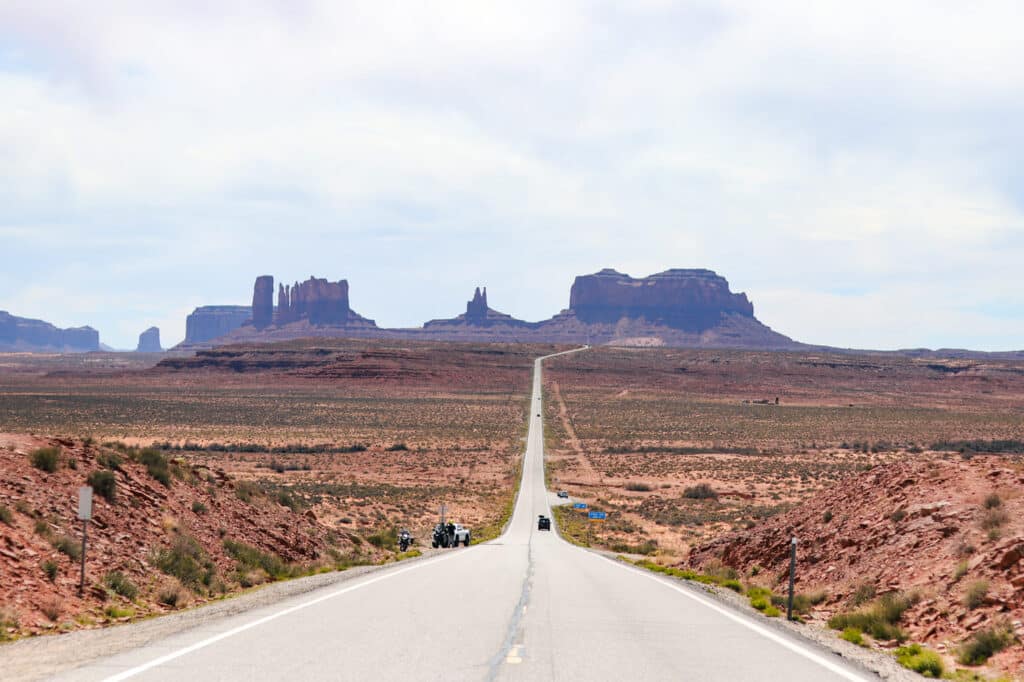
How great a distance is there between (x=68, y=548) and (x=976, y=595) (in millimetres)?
12839

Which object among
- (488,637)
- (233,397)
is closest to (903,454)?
(488,637)

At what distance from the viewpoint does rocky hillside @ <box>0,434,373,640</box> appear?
11.9 m

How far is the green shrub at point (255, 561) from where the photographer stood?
1744cm

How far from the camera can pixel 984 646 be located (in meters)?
9.04

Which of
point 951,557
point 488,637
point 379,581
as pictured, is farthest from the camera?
point 379,581

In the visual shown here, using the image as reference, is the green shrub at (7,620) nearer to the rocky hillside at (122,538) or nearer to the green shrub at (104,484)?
the rocky hillside at (122,538)

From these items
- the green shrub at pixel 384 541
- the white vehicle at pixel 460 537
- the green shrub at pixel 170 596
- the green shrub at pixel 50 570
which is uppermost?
the green shrub at pixel 50 570

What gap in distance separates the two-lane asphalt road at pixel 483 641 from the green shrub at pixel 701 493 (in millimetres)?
37004

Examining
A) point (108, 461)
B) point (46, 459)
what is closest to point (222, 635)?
point (46, 459)

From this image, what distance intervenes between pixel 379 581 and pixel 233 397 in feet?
383

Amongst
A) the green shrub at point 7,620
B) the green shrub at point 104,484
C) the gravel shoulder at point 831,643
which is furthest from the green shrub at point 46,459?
the gravel shoulder at point 831,643

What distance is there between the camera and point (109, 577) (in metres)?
13.1

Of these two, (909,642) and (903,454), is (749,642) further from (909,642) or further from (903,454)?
(903,454)

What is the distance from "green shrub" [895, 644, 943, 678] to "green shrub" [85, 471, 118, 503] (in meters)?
13.5
